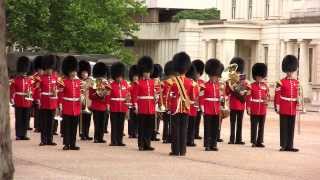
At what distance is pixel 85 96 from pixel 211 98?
2805mm

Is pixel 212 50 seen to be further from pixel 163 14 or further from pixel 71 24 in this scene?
pixel 163 14

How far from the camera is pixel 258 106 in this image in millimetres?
19719

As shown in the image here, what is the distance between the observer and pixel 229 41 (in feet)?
179

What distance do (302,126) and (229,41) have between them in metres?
25.9

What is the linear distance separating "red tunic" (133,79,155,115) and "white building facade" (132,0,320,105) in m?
28.9

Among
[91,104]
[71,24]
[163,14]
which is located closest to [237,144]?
[91,104]

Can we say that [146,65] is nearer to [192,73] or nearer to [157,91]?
[157,91]

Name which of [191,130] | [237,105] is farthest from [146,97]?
[237,105]

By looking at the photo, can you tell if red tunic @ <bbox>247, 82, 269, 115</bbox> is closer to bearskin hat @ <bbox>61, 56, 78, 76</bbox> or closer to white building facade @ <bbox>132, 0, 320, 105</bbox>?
bearskin hat @ <bbox>61, 56, 78, 76</bbox>

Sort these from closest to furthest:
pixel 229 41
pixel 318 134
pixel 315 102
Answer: pixel 318 134
pixel 315 102
pixel 229 41

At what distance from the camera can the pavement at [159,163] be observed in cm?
1355

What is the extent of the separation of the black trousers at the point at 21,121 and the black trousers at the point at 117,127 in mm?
1944

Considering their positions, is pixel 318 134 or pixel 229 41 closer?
pixel 318 134

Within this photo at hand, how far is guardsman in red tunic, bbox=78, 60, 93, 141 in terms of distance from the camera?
19.8m
